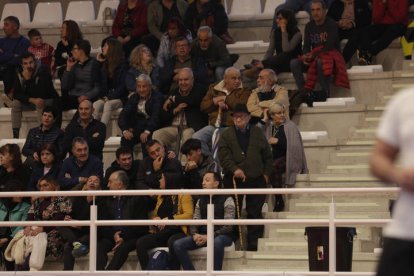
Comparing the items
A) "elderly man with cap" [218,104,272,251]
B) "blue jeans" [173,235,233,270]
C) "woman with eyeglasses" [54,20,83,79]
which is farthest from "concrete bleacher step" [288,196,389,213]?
"woman with eyeglasses" [54,20,83,79]

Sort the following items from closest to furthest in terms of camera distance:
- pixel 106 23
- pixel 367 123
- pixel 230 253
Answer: pixel 230 253, pixel 367 123, pixel 106 23

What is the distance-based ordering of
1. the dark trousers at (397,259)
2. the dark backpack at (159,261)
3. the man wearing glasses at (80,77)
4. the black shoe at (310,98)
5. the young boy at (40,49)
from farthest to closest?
the young boy at (40,49) < the man wearing glasses at (80,77) < the black shoe at (310,98) < the dark backpack at (159,261) < the dark trousers at (397,259)

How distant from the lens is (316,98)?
14312 millimetres

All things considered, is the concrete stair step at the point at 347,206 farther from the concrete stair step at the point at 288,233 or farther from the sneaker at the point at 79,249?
the sneaker at the point at 79,249

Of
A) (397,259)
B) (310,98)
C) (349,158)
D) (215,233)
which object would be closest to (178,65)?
(310,98)

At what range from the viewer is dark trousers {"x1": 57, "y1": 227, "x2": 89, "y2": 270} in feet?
40.6

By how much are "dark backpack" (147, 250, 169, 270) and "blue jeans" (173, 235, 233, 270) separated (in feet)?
0.47

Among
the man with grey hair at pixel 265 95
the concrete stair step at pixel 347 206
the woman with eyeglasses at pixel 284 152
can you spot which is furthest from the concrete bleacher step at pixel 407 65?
the concrete stair step at pixel 347 206

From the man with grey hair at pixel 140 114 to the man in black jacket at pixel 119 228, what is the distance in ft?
5.26

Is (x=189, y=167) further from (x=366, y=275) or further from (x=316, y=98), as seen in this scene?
(x=366, y=275)

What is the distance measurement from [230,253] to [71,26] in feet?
17.1

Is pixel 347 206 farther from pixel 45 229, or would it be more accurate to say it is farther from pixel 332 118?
pixel 45 229

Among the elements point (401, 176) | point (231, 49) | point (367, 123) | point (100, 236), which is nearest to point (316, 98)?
point (367, 123)

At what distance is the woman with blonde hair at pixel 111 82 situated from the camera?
1502 cm
